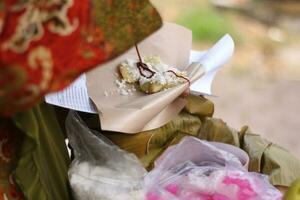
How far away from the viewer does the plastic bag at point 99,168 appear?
854 mm

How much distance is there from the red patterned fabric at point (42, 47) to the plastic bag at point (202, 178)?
311 millimetres

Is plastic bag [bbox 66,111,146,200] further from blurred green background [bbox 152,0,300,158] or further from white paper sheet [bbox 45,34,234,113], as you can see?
blurred green background [bbox 152,0,300,158]

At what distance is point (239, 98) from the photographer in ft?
9.15

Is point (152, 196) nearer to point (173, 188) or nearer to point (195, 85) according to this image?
point (173, 188)

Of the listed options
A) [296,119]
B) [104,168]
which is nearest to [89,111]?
[104,168]

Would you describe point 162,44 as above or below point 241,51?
above

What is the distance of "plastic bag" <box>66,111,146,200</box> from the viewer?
2.80 feet

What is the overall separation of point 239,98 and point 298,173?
1800mm

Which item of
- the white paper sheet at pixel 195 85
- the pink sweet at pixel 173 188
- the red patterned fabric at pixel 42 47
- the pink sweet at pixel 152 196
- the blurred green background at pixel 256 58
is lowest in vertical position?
the blurred green background at pixel 256 58

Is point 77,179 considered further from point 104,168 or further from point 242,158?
point 242,158

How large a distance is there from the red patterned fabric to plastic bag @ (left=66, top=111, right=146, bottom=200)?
0.84ft

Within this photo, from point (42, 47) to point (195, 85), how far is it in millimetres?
490

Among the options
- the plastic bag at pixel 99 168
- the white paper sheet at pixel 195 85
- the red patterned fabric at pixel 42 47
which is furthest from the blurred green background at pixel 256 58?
the red patterned fabric at pixel 42 47

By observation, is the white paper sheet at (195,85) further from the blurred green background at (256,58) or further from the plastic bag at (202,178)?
the blurred green background at (256,58)
